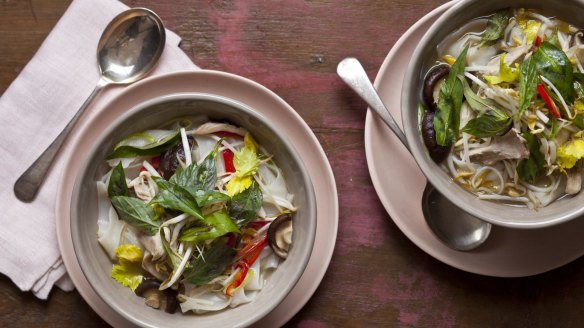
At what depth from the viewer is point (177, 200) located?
7.27ft

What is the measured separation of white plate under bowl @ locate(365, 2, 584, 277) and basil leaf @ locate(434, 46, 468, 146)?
217mm

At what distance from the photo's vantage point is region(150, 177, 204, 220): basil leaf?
2201 millimetres

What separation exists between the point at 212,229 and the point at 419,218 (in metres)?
0.82

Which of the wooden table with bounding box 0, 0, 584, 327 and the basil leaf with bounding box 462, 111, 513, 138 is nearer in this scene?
the basil leaf with bounding box 462, 111, 513, 138

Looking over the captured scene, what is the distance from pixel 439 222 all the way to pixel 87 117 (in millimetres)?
1421

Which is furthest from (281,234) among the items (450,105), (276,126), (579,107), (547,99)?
(579,107)

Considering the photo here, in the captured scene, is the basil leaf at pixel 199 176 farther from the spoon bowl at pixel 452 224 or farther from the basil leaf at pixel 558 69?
the basil leaf at pixel 558 69

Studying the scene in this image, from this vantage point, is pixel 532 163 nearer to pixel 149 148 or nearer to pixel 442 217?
pixel 442 217

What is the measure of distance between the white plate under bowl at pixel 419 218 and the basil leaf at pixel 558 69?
428mm

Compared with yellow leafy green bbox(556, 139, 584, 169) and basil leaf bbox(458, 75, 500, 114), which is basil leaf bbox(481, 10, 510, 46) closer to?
basil leaf bbox(458, 75, 500, 114)

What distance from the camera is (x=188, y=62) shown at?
2.57m

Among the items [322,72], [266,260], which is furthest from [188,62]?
[266,260]

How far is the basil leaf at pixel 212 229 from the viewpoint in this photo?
2221 millimetres

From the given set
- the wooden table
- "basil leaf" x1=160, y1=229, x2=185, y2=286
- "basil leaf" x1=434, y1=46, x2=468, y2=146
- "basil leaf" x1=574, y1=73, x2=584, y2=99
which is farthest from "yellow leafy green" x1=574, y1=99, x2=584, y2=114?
"basil leaf" x1=160, y1=229, x2=185, y2=286
